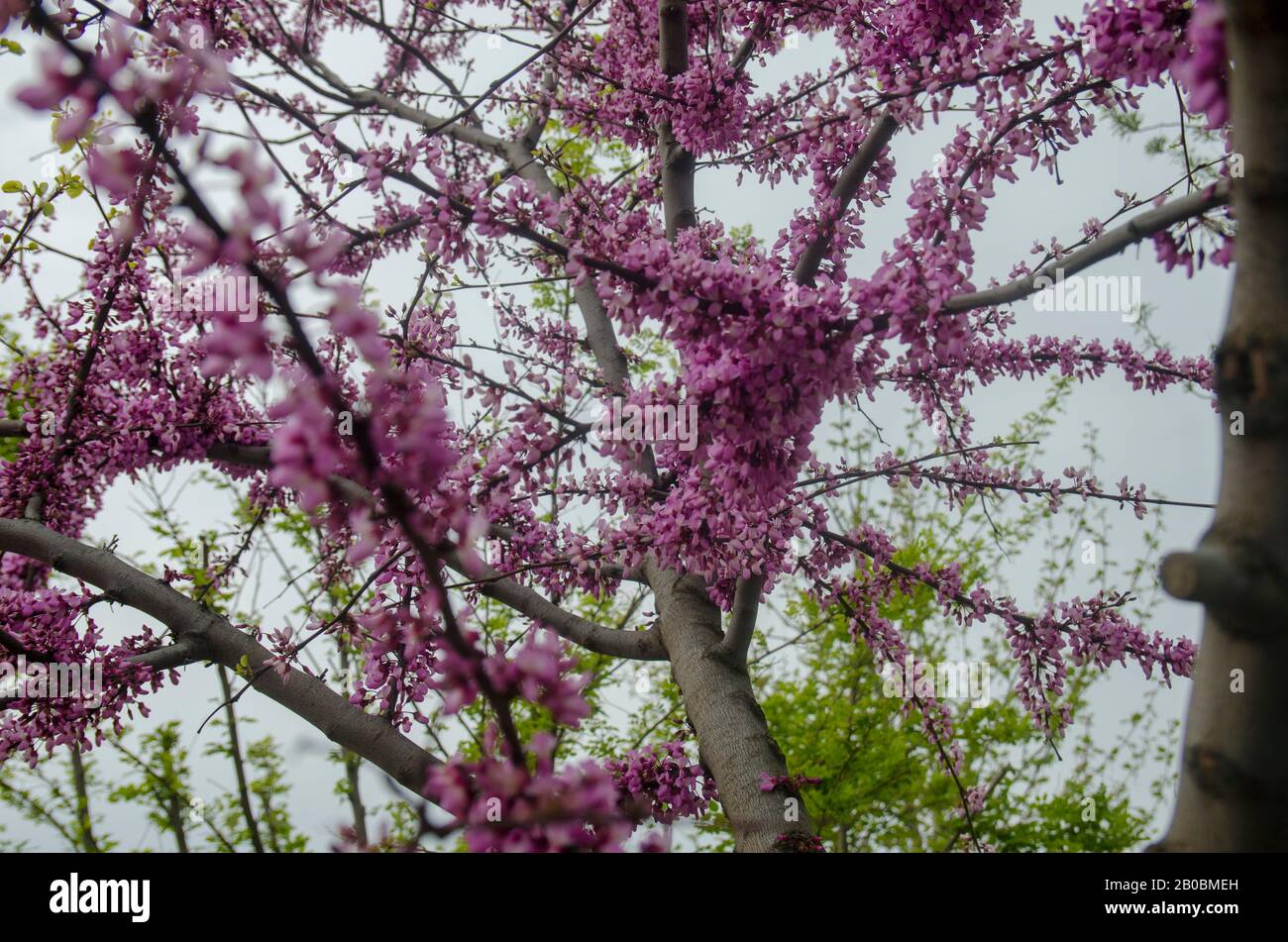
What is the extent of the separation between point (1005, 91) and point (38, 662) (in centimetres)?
444

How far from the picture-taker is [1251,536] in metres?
1.67

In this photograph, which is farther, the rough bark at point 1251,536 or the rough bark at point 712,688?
the rough bark at point 712,688

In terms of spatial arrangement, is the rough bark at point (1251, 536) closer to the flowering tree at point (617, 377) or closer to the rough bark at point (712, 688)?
the flowering tree at point (617, 377)

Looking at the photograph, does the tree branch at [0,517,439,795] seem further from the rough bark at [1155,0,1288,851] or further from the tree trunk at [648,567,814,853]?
the rough bark at [1155,0,1288,851]

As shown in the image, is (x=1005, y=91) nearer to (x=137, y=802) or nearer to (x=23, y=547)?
(x=23, y=547)

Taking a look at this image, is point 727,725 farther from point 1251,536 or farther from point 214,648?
point 1251,536

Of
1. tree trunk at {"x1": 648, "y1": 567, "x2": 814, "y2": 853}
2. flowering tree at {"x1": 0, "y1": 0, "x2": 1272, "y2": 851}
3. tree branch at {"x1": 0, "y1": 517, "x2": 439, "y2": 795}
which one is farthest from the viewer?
tree branch at {"x1": 0, "y1": 517, "x2": 439, "y2": 795}

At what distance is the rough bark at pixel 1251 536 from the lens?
164cm

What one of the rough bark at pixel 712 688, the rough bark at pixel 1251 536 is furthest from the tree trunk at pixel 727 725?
the rough bark at pixel 1251 536

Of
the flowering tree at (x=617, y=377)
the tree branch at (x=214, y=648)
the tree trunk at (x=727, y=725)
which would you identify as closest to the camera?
the flowering tree at (x=617, y=377)

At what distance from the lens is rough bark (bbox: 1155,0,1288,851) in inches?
64.6

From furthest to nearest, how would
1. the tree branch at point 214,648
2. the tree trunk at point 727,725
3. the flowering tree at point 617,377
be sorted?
the tree branch at point 214,648 → the tree trunk at point 727,725 → the flowering tree at point 617,377

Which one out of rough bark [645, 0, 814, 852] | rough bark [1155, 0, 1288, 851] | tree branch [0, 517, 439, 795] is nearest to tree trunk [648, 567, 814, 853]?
rough bark [645, 0, 814, 852]

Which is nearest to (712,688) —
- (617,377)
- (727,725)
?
(727,725)
